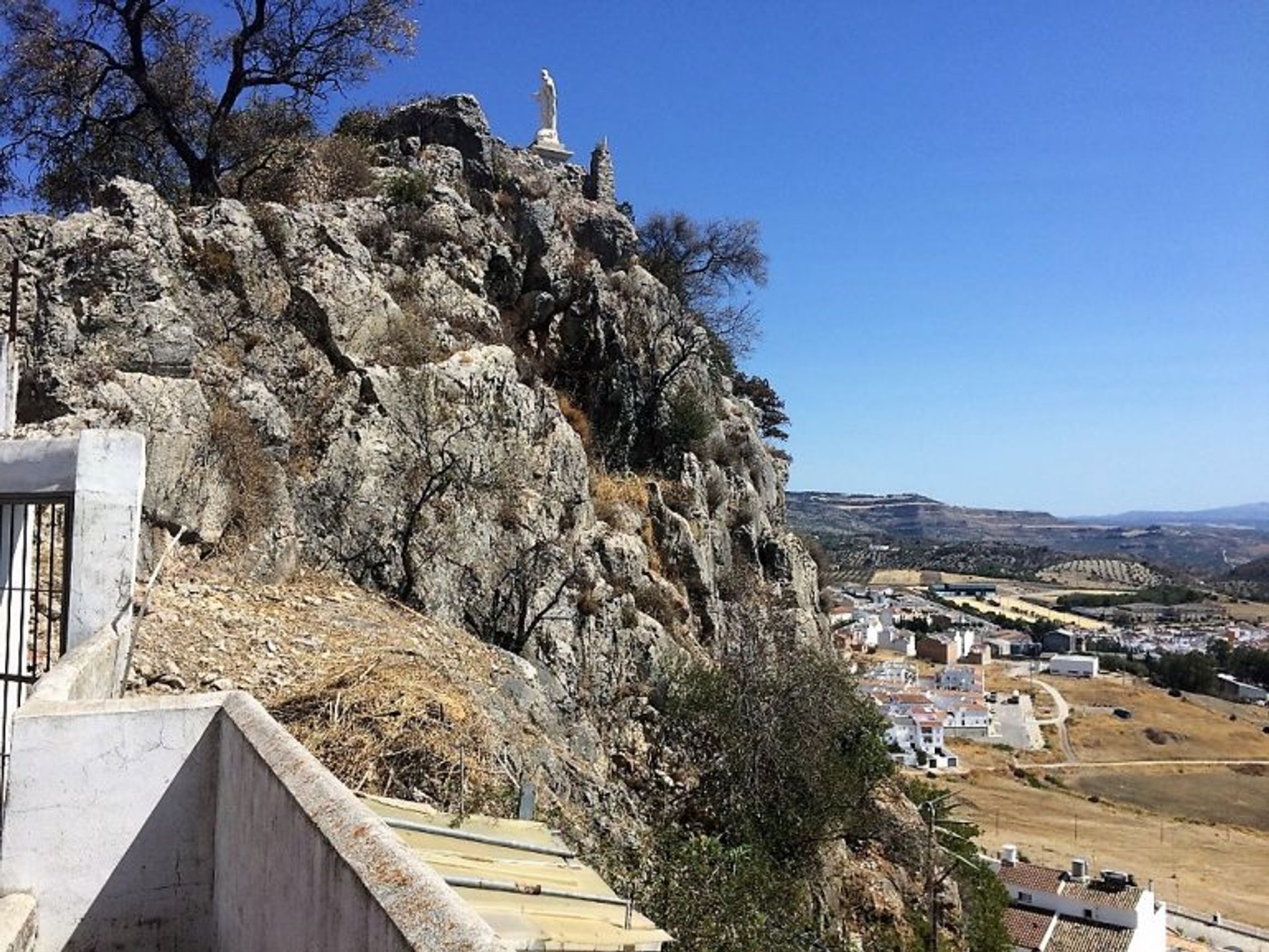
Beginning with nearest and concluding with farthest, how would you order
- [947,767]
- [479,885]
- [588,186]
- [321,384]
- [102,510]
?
[479,885] → [102,510] → [321,384] → [588,186] → [947,767]

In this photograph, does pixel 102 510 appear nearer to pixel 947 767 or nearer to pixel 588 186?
pixel 588 186

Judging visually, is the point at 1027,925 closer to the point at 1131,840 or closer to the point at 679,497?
the point at 1131,840

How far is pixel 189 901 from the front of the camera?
4121 mm

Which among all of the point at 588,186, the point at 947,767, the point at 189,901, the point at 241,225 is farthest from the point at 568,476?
the point at 947,767

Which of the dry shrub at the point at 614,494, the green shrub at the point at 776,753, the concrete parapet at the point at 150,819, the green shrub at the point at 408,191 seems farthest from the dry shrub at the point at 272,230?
the concrete parapet at the point at 150,819

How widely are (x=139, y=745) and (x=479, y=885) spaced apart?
5.81 ft

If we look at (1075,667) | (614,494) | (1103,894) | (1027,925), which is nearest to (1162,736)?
(1075,667)

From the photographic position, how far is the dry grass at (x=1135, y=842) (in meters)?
36.9

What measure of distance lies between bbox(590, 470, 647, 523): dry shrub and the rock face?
60 mm

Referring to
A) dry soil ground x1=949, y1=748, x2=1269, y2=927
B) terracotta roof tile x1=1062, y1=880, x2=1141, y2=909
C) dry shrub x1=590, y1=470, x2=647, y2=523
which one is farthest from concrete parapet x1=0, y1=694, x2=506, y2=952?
dry soil ground x1=949, y1=748, x2=1269, y2=927

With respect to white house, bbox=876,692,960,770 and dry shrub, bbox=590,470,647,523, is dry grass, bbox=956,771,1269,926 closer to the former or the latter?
white house, bbox=876,692,960,770

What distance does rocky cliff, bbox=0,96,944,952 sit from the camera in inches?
413

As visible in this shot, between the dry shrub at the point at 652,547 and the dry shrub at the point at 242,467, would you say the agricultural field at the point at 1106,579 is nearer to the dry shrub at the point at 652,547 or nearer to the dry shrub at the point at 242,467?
the dry shrub at the point at 652,547

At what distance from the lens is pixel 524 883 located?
3.77 meters
